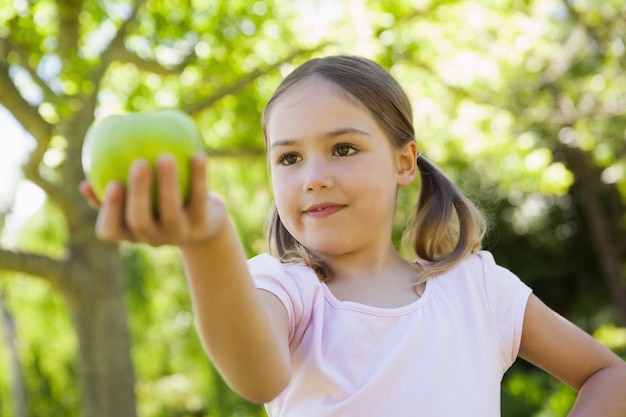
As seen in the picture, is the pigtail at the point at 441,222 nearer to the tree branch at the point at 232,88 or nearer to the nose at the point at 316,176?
the nose at the point at 316,176

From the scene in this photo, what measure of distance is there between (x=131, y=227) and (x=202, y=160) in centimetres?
12

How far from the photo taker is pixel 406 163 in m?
1.87

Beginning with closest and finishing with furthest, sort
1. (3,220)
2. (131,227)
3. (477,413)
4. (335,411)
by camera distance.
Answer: (131,227) < (335,411) < (477,413) < (3,220)

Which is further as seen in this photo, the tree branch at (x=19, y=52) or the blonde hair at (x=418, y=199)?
the tree branch at (x=19, y=52)

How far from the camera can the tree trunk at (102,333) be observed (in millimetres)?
5902

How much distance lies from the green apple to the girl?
0.95ft

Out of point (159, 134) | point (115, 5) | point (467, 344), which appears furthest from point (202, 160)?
point (115, 5)

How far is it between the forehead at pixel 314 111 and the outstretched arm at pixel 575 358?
1.93ft

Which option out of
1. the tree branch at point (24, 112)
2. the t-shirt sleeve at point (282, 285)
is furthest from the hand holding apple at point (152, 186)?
the tree branch at point (24, 112)

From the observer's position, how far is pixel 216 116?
7.18 metres

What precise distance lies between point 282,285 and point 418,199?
728 mm

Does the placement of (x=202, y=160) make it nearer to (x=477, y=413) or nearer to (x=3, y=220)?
(x=477, y=413)

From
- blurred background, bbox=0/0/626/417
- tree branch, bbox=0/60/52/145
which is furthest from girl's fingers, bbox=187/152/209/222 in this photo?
tree branch, bbox=0/60/52/145

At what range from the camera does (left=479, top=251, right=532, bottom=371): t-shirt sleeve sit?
67.2 inches
